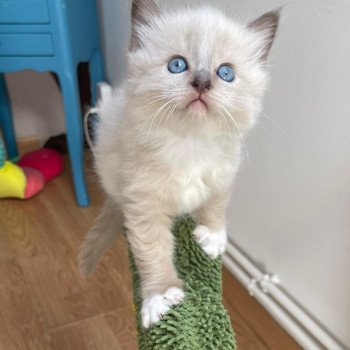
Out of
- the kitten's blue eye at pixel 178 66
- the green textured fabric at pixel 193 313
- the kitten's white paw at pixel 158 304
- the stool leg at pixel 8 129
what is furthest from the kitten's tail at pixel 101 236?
the stool leg at pixel 8 129

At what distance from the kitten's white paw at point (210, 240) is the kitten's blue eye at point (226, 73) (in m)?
0.31

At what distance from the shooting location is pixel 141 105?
2.27 feet

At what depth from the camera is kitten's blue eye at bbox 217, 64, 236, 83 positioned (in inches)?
26.6

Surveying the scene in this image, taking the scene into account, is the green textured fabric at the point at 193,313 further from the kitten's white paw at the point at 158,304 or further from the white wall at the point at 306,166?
the white wall at the point at 306,166

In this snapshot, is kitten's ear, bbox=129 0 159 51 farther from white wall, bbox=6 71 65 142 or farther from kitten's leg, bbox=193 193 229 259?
white wall, bbox=6 71 65 142

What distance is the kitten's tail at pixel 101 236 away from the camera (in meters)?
0.95

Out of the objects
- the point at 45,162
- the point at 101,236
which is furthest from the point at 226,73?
the point at 45,162

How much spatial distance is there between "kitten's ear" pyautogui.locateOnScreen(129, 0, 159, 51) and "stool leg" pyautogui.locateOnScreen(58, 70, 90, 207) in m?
0.96

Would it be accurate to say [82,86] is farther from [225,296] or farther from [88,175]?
[225,296]

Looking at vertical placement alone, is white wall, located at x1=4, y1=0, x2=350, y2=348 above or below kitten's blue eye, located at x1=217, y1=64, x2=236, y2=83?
below

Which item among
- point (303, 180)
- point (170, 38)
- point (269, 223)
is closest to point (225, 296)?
point (269, 223)

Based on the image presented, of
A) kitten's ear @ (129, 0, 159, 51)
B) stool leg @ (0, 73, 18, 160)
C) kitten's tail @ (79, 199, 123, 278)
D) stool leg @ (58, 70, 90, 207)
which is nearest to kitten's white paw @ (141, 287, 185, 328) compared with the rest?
kitten's tail @ (79, 199, 123, 278)

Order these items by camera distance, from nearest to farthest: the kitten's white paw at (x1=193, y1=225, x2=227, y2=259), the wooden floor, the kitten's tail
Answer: the kitten's white paw at (x1=193, y1=225, x2=227, y2=259) < the kitten's tail < the wooden floor

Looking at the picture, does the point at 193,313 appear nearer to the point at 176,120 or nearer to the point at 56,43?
the point at 176,120
